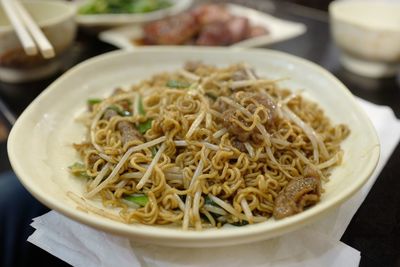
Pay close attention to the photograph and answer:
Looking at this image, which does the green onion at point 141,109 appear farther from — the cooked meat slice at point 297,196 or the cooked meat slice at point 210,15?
the cooked meat slice at point 210,15

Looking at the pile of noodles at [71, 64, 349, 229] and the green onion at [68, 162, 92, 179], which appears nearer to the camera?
the pile of noodles at [71, 64, 349, 229]

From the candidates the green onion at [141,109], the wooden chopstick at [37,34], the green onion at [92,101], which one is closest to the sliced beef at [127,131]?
the green onion at [141,109]

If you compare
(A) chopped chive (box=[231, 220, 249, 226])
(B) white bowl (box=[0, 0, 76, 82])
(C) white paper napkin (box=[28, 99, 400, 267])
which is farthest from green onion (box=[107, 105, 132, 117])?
(B) white bowl (box=[0, 0, 76, 82])

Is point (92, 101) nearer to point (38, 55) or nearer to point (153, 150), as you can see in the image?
point (153, 150)

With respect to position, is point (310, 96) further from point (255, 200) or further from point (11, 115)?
point (11, 115)

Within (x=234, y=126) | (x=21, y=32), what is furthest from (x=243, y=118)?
(x=21, y=32)

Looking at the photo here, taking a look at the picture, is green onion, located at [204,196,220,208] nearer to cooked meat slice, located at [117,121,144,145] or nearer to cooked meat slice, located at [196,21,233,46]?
cooked meat slice, located at [117,121,144,145]
